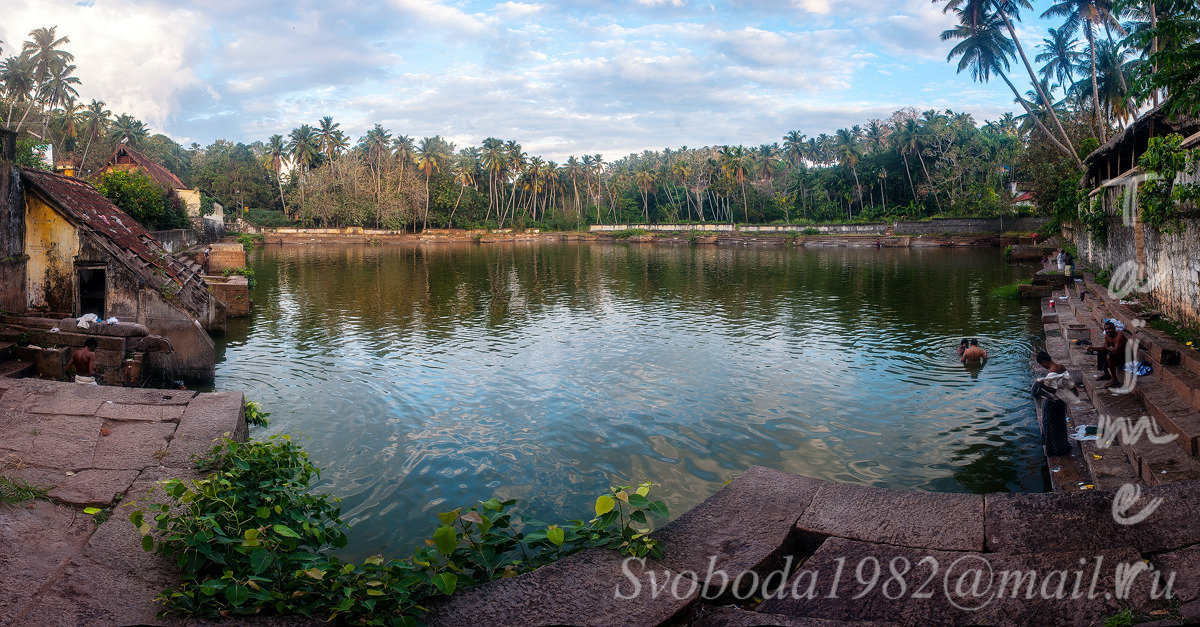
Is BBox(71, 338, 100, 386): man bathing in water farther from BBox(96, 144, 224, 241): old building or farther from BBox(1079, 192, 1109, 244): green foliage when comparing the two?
BBox(96, 144, 224, 241): old building

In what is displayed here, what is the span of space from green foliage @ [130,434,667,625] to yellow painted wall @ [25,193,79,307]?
31.4 ft

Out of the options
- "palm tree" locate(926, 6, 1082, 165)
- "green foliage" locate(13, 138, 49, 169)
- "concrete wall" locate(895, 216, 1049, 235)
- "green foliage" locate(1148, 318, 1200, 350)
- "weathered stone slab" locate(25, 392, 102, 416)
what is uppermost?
"palm tree" locate(926, 6, 1082, 165)

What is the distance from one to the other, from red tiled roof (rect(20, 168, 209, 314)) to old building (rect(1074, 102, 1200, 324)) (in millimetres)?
16738

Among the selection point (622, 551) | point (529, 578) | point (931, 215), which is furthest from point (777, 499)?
point (931, 215)

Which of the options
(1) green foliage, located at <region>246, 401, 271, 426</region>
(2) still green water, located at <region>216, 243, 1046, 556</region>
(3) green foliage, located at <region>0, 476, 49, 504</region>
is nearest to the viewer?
(3) green foliage, located at <region>0, 476, 49, 504</region>

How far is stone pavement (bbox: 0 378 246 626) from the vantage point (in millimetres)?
3814

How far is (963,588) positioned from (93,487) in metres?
6.36

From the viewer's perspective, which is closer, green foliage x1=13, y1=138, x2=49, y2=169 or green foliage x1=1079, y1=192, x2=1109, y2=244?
green foliage x1=1079, y1=192, x2=1109, y2=244

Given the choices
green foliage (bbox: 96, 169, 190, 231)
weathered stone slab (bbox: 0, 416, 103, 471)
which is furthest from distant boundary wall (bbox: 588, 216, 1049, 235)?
weathered stone slab (bbox: 0, 416, 103, 471)

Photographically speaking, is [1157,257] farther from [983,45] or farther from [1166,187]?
[983,45]

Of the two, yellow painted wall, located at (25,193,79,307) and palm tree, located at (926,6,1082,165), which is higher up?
palm tree, located at (926,6,1082,165)

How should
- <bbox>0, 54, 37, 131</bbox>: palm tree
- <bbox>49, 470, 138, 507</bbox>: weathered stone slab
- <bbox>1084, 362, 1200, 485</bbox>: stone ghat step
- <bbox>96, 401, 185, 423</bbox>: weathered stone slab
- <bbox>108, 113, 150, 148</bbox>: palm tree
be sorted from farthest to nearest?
<bbox>108, 113, 150, 148</bbox>: palm tree, <bbox>0, 54, 37, 131</bbox>: palm tree, <bbox>96, 401, 185, 423</bbox>: weathered stone slab, <bbox>1084, 362, 1200, 485</bbox>: stone ghat step, <bbox>49, 470, 138, 507</bbox>: weathered stone slab

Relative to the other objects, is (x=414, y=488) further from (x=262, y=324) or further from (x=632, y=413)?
(x=262, y=324)

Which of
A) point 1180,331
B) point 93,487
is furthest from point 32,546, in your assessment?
point 1180,331
